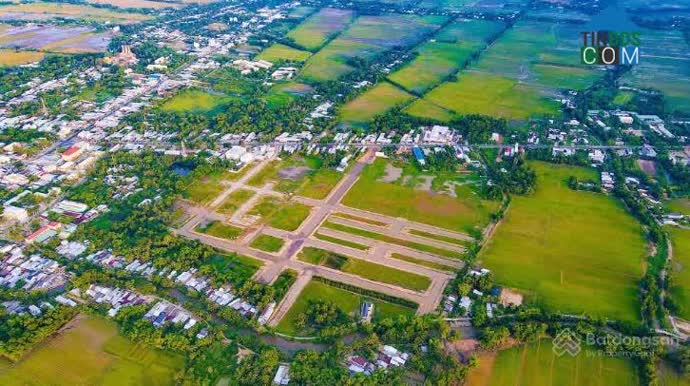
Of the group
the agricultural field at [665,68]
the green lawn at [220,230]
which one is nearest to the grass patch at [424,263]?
the green lawn at [220,230]

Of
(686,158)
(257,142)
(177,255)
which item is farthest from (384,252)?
(686,158)

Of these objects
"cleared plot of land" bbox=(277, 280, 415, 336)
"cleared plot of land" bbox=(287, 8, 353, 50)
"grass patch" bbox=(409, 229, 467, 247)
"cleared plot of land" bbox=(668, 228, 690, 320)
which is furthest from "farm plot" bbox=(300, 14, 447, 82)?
"cleared plot of land" bbox=(668, 228, 690, 320)

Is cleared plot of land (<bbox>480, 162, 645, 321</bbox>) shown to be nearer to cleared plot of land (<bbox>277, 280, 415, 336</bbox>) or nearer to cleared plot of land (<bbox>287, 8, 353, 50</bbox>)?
cleared plot of land (<bbox>277, 280, 415, 336</bbox>)

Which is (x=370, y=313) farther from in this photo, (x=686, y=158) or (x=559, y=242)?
(x=686, y=158)

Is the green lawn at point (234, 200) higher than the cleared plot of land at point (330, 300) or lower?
higher

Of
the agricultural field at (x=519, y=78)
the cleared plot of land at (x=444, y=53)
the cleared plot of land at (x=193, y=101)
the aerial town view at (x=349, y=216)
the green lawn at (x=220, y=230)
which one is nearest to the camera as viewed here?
the aerial town view at (x=349, y=216)

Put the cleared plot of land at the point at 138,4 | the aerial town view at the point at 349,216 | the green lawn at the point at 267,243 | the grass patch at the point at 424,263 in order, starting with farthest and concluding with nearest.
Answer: the cleared plot of land at the point at 138,4 → the green lawn at the point at 267,243 → the grass patch at the point at 424,263 → the aerial town view at the point at 349,216
